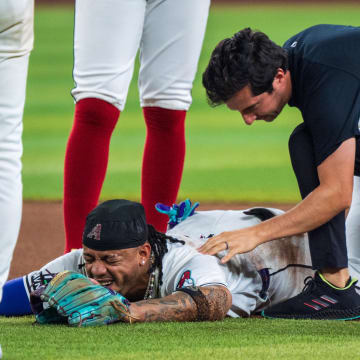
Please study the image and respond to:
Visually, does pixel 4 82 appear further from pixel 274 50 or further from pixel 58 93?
pixel 58 93

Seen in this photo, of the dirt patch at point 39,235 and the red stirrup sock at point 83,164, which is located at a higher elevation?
the red stirrup sock at point 83,164

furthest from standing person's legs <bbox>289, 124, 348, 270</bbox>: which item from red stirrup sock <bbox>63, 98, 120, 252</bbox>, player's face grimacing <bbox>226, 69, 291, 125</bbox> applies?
red stirrup sock <bbox>63, 98, 120, 252</bbox>

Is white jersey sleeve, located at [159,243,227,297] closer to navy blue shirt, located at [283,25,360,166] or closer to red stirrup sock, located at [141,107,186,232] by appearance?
navy blue shirt, located at [283,25,360,166]

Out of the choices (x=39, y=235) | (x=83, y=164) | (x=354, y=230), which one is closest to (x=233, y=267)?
(x=354, y=230)

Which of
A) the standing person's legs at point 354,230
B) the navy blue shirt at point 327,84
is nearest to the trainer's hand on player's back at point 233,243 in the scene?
the navy blue shirt at point 327,84

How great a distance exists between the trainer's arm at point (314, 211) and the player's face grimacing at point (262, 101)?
0.31 m

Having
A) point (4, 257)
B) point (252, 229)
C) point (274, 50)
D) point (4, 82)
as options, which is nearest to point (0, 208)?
point (4, 257)

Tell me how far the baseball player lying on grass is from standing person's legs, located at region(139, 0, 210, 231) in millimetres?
529

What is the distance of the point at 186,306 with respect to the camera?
3180 mm

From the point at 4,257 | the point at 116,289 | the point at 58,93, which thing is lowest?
the point at 58,93

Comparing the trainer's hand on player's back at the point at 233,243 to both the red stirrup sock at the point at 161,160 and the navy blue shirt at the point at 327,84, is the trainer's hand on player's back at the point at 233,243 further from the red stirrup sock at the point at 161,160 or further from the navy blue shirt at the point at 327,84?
the red stirrup sock at the point at 161,160

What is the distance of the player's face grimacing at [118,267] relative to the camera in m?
3.33

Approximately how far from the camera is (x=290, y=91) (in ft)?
12.0

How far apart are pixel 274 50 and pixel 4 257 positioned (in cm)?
155
